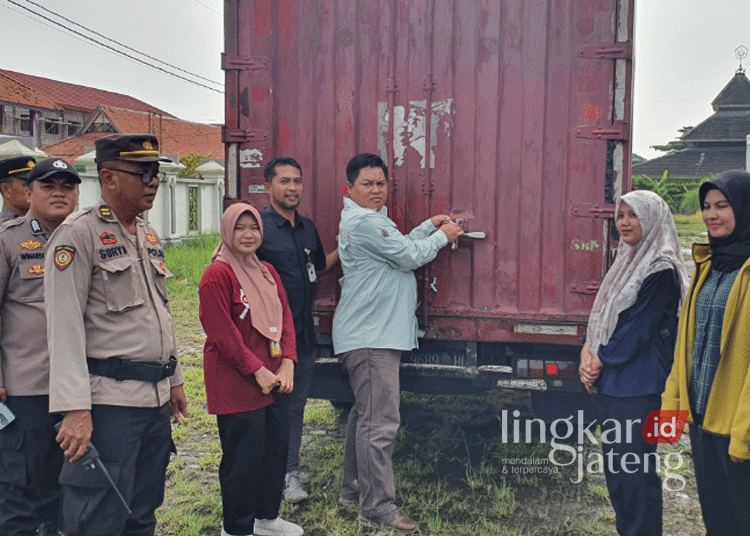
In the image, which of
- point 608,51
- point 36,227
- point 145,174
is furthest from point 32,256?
point 608,51

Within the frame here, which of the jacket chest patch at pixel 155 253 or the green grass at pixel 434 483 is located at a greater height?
the jacket chest patch at pixel 155 253

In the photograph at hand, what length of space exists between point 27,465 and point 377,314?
1.78 metres

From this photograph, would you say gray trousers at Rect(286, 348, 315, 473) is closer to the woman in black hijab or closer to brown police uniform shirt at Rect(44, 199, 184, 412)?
brown police uniform shirt at Rect(44, 199, 184, 412)

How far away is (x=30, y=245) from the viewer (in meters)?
3.04

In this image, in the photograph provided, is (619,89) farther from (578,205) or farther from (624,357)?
(624,357)

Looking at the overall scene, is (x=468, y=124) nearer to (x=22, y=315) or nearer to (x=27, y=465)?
(x=22, y=315)

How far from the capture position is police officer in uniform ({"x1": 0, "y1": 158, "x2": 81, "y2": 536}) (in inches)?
112

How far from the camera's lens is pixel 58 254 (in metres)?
2.34

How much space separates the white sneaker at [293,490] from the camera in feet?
12.6

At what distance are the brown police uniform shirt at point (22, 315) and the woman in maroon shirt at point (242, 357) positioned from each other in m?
0.72

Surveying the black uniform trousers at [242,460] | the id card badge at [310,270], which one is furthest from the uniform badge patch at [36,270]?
the id card badge at [310,270]

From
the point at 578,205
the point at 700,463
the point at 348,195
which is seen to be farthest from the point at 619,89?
the point at 700,463

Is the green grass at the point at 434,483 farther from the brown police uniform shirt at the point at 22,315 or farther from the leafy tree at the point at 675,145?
the leafy tree at the point at 675,145

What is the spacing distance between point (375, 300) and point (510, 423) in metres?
2.36
